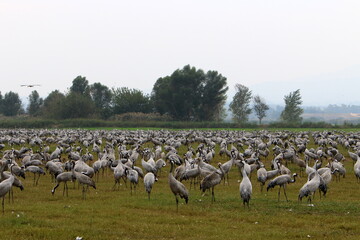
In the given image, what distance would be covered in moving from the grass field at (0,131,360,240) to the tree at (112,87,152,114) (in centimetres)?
8594

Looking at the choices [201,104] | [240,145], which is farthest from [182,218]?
[201,104]

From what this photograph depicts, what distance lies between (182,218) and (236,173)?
1287 cm

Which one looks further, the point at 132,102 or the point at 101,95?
the point at 101,95

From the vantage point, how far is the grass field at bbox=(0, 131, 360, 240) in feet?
42.3

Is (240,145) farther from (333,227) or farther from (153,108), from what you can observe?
(153,108)

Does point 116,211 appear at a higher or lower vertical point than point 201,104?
lower

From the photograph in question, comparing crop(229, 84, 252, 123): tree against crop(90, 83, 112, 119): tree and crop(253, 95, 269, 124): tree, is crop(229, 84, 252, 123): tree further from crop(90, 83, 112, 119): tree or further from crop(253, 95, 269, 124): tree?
crop(90, 83, 112, 119): tree

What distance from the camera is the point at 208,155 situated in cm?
2880

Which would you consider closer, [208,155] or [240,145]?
[208,155]

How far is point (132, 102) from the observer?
4230 inches

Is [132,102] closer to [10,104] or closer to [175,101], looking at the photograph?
[175,101]

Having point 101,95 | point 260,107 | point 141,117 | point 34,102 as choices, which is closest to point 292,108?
point 260,107

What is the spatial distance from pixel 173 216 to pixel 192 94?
83.9 meters

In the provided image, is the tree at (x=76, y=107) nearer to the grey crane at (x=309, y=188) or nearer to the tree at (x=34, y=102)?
the tree at (x=34, y=102)
